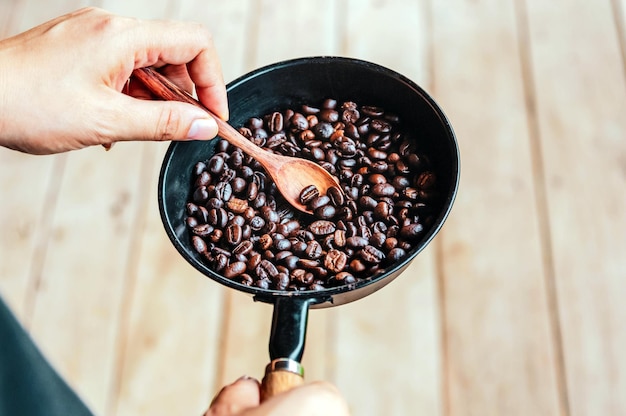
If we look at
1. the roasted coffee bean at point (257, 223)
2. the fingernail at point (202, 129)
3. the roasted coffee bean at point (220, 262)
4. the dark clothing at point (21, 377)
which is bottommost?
the dark clothing at point (21, 377)

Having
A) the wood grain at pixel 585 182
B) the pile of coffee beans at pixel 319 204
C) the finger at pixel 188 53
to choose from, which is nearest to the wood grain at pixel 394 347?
the wood grain at pixel 585 182

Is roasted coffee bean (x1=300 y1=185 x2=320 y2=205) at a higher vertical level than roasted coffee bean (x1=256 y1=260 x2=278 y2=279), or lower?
higher

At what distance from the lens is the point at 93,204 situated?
176cm

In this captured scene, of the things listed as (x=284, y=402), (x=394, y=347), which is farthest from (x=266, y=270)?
(x=394, y=347)

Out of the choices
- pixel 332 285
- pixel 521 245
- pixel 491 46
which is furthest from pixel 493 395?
pixel 491 46

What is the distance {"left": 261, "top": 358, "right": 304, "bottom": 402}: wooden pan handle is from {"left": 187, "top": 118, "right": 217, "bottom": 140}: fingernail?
324mm

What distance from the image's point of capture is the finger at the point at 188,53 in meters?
0.88

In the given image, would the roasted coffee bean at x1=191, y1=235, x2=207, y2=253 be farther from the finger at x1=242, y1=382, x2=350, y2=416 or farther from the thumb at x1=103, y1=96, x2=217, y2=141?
the finger at x1=242, y1=382, x2=350, y2=416

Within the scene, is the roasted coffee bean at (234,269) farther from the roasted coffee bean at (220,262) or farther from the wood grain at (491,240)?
the wood grain at (491,240)

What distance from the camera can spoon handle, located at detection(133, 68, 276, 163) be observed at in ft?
2.98

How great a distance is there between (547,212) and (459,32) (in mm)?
581

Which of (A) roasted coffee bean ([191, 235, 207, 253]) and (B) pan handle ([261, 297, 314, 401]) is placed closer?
(B) pan handle ([261, 297, 314, 401])

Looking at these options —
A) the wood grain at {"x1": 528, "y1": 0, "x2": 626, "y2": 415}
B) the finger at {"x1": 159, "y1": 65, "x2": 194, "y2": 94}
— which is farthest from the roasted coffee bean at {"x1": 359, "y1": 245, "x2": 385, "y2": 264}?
the wood grain at {"x1": 528, "y1": 0, "x2": 626, "y2": 415}

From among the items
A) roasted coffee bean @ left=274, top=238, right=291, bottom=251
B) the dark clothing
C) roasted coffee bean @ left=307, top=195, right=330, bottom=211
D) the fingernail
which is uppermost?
the fingernail
